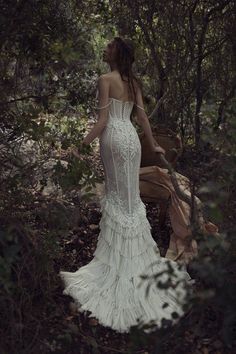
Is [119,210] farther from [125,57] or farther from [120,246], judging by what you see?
[125,57]

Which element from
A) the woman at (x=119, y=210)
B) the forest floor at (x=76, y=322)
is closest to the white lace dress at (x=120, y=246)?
the woman at (x=119, y=210)

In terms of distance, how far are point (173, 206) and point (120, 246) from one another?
31.7 inches

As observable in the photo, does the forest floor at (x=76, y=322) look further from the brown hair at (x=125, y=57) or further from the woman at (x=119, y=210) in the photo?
the brown hair at (x=125, y=57)

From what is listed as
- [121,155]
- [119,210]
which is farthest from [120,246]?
[121,155]

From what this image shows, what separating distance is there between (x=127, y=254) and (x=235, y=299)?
2.50 meters

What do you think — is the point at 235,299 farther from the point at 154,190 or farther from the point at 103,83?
the point at 154,190

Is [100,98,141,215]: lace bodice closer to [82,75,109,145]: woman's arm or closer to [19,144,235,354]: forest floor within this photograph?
[82,75,109,145]: woman's arm

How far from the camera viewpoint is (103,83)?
4383mm

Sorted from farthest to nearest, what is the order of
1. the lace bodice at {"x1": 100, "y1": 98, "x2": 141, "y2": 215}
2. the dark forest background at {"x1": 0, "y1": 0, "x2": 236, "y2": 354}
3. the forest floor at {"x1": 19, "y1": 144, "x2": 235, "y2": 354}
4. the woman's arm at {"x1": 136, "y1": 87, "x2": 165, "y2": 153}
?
the woman's arm at {"x1": 136, "y1": 87, "x2": 165, "y2": 153} < the lace bodice at {"x1": 100, "y1": 98, "x2": 141, "y2": 215} < the forest floor at {"x1": 19, "y1": 144, "x2": 235, "y2": 354} < the dark forest background at {"x1": 0, "y1": 0, "x2": 236, "y2": 354}

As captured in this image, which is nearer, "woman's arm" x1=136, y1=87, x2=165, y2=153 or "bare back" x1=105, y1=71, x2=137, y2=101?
"bare back" x1=105, y1=71, x2=137, y2=101

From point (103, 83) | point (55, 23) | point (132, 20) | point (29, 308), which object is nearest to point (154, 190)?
point (103, 83)

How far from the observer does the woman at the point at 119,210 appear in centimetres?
420

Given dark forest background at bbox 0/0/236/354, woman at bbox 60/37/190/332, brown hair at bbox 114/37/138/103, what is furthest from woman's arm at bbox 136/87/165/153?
dark forest background at bbox 0/0/236/354

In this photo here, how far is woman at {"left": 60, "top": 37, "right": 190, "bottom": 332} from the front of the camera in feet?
13.8
